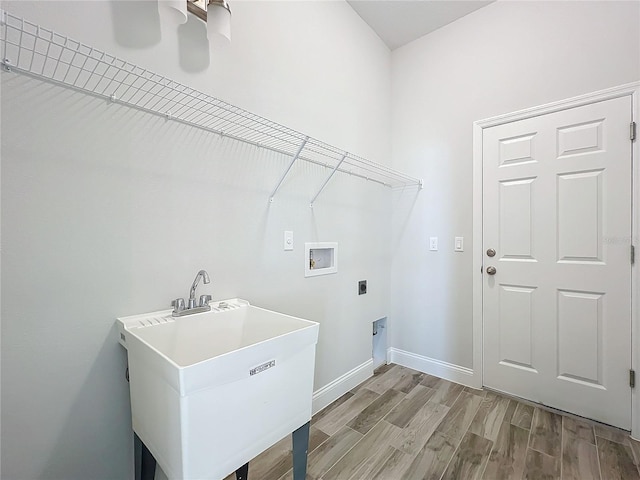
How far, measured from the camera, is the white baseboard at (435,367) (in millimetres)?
2186

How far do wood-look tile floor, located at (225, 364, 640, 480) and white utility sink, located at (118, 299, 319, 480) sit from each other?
0.67m

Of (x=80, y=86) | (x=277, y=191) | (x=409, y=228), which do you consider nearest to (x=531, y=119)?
(x=409, y=228)

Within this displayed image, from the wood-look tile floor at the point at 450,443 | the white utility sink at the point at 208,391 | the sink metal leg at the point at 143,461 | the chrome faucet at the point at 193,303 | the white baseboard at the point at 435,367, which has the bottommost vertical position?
the wood-look tile floor at the point at 450,443

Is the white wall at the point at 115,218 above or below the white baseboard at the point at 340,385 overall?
above

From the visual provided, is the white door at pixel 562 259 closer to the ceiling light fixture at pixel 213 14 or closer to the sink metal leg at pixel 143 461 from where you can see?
the ceiling light fixture at pixel 213 14

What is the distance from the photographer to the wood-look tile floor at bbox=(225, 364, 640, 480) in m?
1.37

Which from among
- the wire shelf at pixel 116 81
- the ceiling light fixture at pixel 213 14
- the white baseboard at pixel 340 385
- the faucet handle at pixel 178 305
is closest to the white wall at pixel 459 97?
the white baseboard at pixel 340 385

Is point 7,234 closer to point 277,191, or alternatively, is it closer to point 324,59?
point 277,191

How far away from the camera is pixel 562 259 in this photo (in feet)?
6.06

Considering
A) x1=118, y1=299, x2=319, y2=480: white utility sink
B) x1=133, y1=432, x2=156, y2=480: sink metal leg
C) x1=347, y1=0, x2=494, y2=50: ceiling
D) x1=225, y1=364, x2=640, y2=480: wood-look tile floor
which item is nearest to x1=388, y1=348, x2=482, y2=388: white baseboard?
x1=225, y1=364, x2=640, y2=480: wood-look tile floor

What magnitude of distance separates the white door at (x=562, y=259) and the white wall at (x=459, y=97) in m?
0.18

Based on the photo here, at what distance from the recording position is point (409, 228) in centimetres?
253

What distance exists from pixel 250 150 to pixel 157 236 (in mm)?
653

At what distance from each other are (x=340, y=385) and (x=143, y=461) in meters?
1.31
